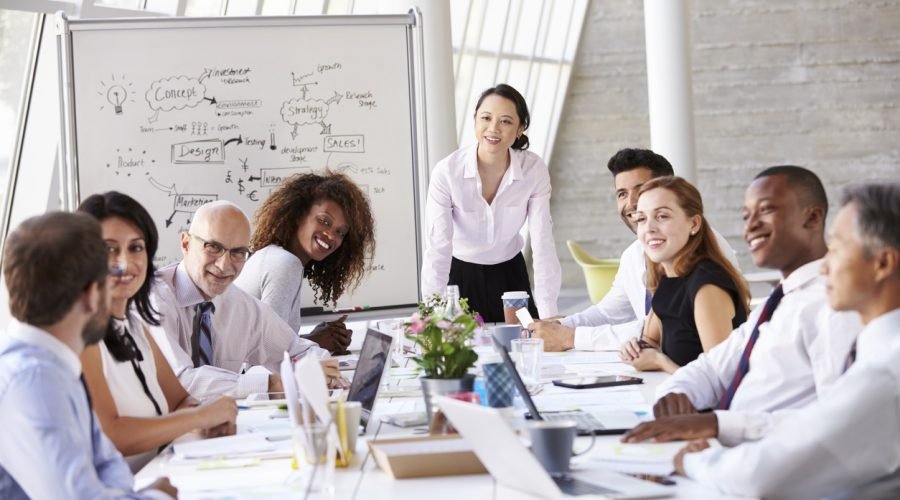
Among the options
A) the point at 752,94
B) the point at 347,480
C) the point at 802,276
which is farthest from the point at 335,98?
the point at 752,94

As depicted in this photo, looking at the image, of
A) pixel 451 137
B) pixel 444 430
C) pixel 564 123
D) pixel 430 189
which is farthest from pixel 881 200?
pixel 564 123

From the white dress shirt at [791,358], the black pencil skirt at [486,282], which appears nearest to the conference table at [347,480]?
the white dress shirt at [791,358]

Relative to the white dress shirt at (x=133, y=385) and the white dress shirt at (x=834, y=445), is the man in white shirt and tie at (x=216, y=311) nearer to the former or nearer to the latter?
the white dress shirt at (x=133, y=385)

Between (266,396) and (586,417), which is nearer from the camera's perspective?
(586,417)

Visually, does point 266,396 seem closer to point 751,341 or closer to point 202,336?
point 202,336

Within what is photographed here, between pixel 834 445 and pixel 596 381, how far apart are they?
118cm

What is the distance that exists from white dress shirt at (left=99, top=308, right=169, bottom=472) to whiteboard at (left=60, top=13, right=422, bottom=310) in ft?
7.83

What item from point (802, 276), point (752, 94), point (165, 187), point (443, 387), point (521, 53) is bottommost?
point (443, 387)

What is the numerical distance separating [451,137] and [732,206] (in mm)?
7236

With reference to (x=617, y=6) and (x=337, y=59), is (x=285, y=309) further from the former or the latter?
(x=617, y=6)

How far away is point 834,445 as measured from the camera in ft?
5.67

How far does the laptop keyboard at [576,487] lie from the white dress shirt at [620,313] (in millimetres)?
1728

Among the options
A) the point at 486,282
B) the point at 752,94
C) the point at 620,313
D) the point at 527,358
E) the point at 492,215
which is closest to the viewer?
the point at 527,358

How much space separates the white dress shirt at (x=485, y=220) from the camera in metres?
4.78
